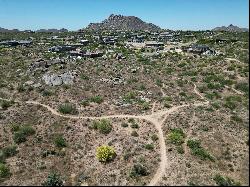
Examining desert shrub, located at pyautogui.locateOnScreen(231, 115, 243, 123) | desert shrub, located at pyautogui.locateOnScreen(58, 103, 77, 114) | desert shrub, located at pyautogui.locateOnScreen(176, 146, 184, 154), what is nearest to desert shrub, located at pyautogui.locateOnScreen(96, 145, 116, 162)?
desert shrub, located at pyautogui.locateOnScreen(176, 146, 184, 154)

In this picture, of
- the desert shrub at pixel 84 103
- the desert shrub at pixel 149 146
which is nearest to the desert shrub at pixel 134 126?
the desert shrub at pixel 149 146

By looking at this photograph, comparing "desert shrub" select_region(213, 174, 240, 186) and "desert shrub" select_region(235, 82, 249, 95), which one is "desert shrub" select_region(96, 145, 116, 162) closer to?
"desert shrub" select_region(213, 174, 240, 186)

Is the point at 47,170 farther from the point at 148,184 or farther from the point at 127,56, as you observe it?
the point at 127,56

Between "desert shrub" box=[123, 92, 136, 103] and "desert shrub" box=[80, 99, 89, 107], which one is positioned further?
"desert shrub" box=[123, 92, 136, 103]

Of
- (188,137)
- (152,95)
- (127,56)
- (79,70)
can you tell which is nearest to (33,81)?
(79,70)

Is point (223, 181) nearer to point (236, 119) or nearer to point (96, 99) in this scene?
point (236, 119)

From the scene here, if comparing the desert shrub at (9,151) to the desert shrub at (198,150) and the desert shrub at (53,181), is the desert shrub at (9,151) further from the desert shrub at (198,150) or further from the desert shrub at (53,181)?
the desert shrub at (198,150)
